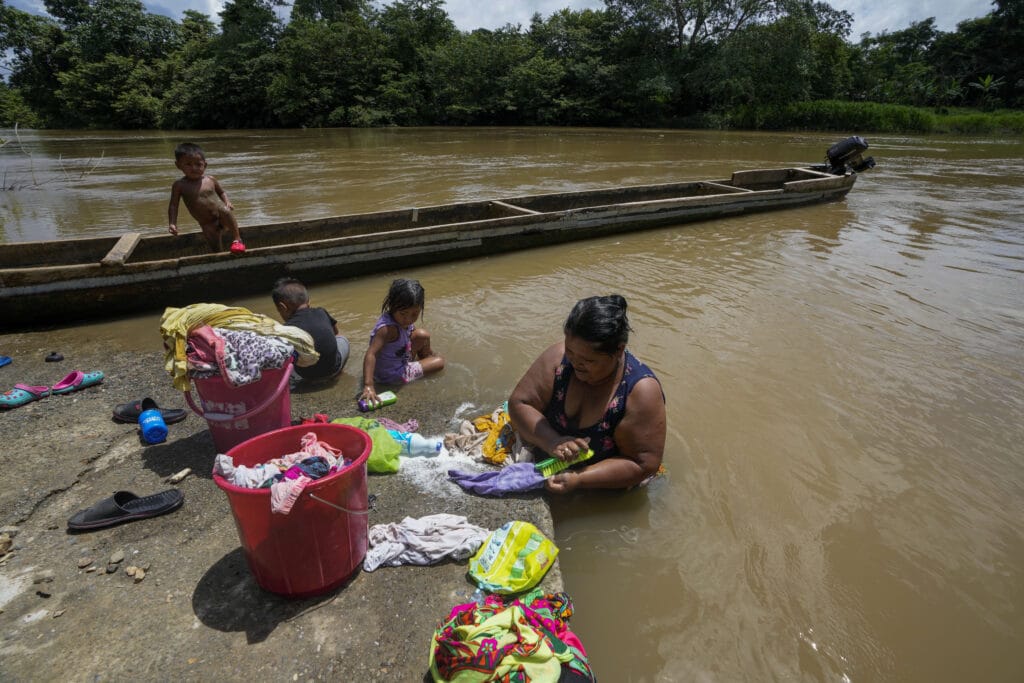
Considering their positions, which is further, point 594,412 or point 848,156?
point 848,156

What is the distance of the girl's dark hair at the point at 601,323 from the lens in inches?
84.3

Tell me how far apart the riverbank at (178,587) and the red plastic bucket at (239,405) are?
0.96ft

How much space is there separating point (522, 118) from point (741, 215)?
26.8m

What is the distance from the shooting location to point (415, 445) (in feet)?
9.66

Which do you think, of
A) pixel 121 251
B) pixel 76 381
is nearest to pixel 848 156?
pixel 121 251

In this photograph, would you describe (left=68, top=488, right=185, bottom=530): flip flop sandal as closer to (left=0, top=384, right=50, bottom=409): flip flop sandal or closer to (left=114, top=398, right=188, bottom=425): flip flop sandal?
(left=114, top=398, right=188, bottom=425): flip flop sandal

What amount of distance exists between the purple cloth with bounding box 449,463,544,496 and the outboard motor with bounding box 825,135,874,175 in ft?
35.4

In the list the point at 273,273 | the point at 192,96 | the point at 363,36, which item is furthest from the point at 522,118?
the point at 273,273

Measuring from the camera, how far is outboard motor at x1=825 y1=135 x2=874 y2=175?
1031 centimetres

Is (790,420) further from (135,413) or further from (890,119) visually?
(890,119)

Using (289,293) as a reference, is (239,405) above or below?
below

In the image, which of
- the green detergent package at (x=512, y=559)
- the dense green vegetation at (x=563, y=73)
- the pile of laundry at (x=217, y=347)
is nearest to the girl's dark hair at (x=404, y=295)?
the pile of laundry at (x=217, y=347)

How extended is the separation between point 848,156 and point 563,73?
25.1 m

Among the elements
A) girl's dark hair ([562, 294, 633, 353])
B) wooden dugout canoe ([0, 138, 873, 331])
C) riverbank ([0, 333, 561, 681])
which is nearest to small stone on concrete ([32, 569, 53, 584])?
riverbank ([0, 333, 561, 681])
